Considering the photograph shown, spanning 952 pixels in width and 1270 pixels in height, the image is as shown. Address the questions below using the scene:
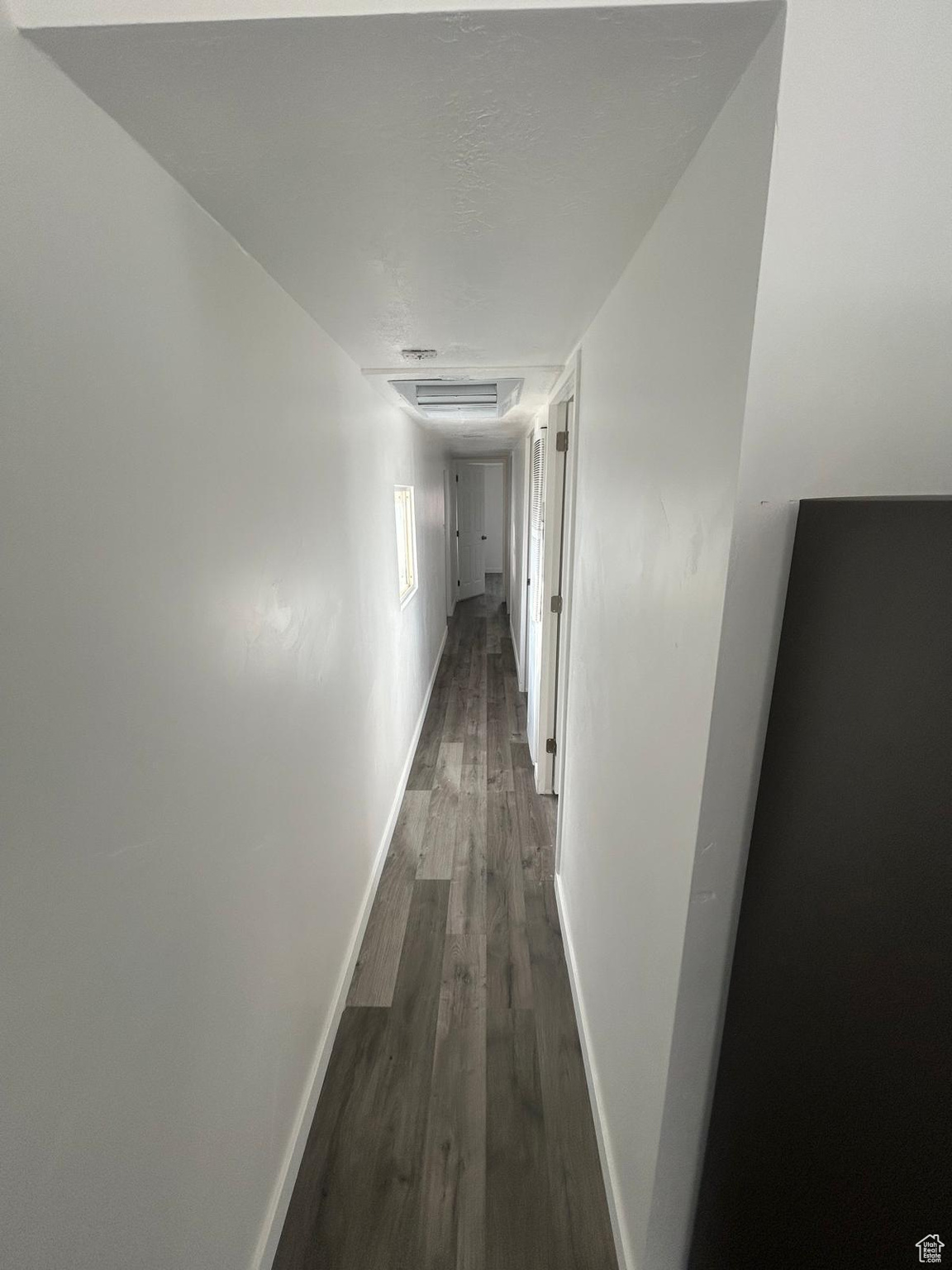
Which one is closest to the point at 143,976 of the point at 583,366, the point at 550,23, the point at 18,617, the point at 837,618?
the point at 18,617

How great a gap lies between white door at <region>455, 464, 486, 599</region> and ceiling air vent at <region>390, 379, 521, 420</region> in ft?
13.9

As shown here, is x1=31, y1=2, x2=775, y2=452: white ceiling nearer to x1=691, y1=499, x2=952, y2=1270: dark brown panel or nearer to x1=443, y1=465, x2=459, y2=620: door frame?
x1=691, y1=499, x2=952, y2=1270: dark brown panel

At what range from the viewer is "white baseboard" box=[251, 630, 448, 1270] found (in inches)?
44.6

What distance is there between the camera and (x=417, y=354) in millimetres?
1780

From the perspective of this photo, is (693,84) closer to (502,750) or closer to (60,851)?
(60,851)

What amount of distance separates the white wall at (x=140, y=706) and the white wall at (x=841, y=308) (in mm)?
808

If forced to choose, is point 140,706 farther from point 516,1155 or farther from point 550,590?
point 550,590

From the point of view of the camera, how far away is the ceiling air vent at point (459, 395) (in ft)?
7.64

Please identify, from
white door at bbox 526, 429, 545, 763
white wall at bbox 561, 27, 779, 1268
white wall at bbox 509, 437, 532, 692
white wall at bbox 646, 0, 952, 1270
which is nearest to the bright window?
white door at bbox 526, 429, 545, 763

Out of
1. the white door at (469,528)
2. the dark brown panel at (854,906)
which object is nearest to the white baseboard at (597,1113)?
the dark brown panel at (854,906)

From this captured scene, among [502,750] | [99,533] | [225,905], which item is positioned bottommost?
[502,750]

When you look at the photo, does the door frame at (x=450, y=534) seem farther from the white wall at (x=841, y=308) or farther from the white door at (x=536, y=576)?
the white wall at (x=841, y=308)

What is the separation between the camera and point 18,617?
20.6 inches

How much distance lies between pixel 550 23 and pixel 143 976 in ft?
4.20
